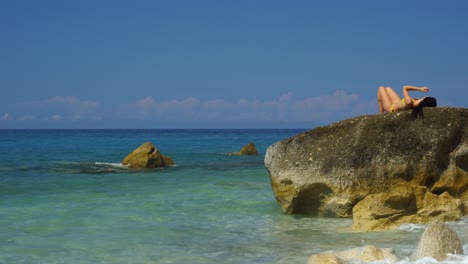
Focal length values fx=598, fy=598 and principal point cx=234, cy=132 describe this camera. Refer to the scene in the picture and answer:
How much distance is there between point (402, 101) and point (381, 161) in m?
1.47

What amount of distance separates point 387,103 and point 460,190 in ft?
7.29

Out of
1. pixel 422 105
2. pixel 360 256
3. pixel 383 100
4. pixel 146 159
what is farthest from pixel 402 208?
pixel 146 159

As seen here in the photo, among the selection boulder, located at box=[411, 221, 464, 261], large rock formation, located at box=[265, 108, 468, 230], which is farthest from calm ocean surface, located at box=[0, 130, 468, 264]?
large rock formation, located at box=[265, 108, 468, 230]

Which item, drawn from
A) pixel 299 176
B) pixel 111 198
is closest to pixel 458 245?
pixel 299 176

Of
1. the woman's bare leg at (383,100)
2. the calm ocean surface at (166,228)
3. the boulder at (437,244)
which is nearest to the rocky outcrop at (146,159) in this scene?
the calm ocean surface at (166,228)

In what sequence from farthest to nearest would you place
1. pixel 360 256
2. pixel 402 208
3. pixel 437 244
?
pixel 402 208 < pixel 360 256 < pixel 437 244

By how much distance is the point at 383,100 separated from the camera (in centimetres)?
1205

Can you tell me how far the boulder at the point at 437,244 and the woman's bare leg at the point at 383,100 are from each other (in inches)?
196

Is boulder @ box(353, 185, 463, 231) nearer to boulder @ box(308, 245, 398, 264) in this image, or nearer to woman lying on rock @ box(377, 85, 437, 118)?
woman lying on rock @ box(377, 85, 437, 118)

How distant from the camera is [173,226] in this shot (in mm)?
10797

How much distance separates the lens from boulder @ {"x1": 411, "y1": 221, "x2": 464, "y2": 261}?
704 cm

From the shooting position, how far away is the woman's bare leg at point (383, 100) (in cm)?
1191

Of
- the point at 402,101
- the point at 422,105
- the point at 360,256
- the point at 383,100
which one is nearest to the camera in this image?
the point at 360,256

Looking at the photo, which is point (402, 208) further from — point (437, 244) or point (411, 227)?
point (437, 244)
